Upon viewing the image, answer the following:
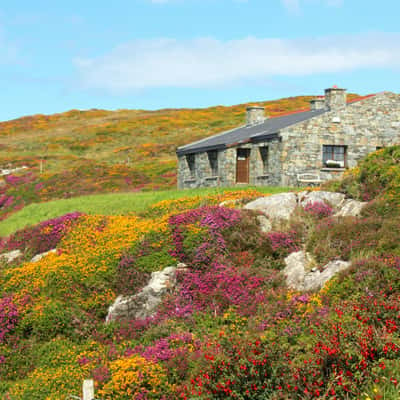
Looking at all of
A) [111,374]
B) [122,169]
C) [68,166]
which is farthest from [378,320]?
[68,166]

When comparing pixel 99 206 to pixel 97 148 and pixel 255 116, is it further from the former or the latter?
pixel 97 148

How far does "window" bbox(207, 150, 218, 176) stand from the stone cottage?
1574 mm

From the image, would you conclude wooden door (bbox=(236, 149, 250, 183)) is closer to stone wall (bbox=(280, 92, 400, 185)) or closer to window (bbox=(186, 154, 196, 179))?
stone wall (bbox=(280, 92, 400, 185))

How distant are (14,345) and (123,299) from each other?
121 inches

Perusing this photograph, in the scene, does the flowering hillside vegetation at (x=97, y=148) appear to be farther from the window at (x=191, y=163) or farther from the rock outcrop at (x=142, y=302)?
the rock outcrop at (x=142, y=302)

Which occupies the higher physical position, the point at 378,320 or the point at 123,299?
the point at 378,320

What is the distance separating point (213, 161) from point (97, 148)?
50.6m

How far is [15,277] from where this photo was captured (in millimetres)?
16359

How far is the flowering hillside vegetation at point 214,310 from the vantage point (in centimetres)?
894

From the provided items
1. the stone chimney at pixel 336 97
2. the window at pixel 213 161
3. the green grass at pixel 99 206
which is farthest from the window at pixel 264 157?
the stone chimney at pixel 336 97

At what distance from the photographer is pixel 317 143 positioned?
31.3 meters

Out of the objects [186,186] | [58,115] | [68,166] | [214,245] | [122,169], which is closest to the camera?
[214,245]

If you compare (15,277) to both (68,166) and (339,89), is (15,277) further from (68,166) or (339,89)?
(68,166)

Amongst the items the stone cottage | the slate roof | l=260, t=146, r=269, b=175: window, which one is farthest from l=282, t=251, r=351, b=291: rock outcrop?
l=260, t=146, r=269, b=175: window
